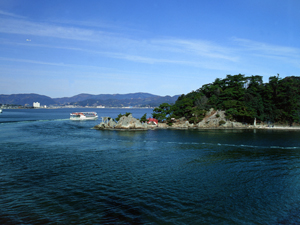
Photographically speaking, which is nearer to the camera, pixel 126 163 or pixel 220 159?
pixel 126 163

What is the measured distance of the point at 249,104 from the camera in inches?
2111

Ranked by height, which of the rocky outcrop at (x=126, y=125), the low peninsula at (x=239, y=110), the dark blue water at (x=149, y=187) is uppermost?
the low peninsula at (x=239, y=110)

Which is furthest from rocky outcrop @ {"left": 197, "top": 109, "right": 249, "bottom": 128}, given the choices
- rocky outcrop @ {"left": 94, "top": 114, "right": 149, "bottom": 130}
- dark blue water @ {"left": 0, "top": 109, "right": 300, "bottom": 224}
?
dark blue water @ {"left": 0, "top": 109, "right": 300, "bottom": 224}

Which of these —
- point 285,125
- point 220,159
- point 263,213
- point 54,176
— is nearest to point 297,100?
point 285,125

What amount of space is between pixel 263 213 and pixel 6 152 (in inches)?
995

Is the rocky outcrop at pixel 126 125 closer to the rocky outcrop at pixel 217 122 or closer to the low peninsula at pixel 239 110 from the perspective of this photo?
the low peninsula at pixel 239 110

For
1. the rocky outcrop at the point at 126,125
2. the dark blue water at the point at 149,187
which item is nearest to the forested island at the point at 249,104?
→ the rocky outcrop at the point at 126,125

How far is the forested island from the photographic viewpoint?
52906mm

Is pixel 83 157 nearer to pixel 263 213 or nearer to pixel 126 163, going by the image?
pixel 126 163

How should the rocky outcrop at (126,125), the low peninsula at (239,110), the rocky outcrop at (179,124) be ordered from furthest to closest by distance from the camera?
the low peninsula at (239,110) < the rocky outcrop at (179,124) < the rocky outcrop at (126,125)

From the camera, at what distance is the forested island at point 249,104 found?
174 feet

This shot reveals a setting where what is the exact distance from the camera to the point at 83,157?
2298 centimetres

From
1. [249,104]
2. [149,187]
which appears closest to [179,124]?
[249,104]

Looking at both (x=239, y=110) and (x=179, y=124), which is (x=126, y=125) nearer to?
(x=179, y=124)
